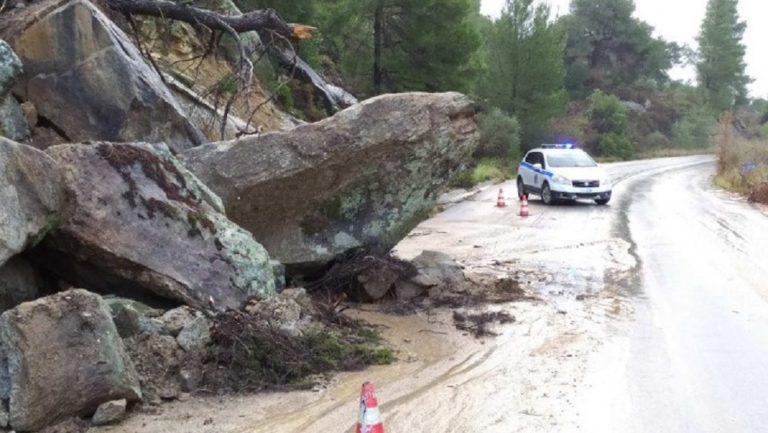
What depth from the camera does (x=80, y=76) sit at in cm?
851

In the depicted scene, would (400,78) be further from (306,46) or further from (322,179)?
(322,179)

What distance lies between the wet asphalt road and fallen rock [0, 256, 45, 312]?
4529 mm

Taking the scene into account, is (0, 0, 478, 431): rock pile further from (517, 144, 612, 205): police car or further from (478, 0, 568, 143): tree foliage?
(478, 0, 568, 143): tree foliage

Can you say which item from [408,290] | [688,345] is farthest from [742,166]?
[688,345]

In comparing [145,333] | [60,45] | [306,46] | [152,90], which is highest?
[306,46]

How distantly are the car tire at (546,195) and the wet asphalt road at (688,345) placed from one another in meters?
6.11

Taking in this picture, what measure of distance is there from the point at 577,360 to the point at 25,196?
4.87 meters

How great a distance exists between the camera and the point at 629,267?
38.4ft

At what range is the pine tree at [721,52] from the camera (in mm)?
84625

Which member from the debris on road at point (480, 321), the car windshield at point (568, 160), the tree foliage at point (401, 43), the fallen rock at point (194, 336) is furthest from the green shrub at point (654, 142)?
the fallen rock at point (194, 336)

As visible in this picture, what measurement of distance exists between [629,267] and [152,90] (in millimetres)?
7466

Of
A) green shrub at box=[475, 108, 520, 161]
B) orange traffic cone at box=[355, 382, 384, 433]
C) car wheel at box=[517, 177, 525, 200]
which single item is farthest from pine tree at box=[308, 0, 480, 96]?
orange traffic cone at box=[355, 382, 384, 433]

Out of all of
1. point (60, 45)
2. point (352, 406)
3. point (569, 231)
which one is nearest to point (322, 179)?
point (60, 45)

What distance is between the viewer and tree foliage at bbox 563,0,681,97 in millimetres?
73938
